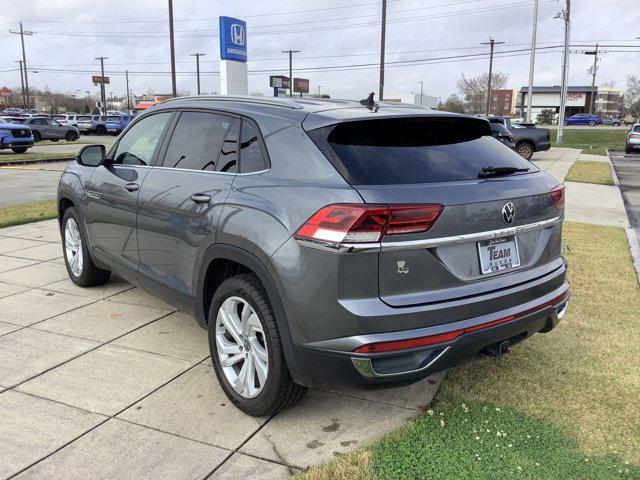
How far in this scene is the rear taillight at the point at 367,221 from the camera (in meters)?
2.58

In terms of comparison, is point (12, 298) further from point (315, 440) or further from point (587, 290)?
point (587, 290)

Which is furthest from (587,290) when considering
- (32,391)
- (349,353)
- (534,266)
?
(32,391)

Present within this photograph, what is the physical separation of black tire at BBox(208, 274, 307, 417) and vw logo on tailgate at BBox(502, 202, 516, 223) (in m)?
1.30

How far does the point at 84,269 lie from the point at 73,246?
36 centimetres

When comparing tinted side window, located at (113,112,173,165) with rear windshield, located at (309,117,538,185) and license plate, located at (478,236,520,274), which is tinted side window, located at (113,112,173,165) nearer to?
rear windshield, located at (309,117,538,185)

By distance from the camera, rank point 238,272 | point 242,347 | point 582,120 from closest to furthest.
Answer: point 242,347 → point 238,272 → point 582,120

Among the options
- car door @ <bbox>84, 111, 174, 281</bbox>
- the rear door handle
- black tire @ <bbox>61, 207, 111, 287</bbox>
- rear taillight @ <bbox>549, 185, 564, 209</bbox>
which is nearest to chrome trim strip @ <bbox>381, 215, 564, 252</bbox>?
rear taillight @ <bbox>549, 185, 564, 209</bbox>

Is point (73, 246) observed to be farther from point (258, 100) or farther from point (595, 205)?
point (595, 205)

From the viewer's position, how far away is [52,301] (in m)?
5.21

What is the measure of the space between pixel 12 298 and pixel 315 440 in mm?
3623

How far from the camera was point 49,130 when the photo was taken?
3478 centimetres

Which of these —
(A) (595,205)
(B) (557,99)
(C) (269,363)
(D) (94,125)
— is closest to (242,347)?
(C) (269,363)

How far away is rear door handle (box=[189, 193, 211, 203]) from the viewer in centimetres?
341

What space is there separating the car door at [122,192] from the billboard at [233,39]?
558 inches
